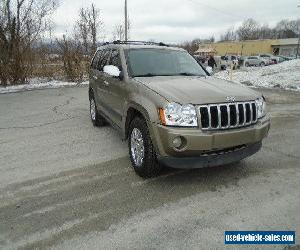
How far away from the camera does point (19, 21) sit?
16.0 m

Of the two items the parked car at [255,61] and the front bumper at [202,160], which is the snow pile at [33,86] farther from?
the parked car at [255,61]

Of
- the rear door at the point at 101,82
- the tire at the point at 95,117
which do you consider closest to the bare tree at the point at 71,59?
the tire at the point at 95,117

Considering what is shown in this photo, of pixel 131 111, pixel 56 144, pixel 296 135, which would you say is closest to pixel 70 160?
pixel 56 144

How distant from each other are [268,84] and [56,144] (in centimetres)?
1351

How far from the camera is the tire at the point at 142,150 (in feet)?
13.6

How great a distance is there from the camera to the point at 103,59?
258 inches

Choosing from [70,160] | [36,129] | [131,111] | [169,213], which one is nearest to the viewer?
[169,213]

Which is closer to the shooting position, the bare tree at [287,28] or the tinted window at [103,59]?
the tinted window at [103,59]

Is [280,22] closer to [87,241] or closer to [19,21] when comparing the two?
[19,21]

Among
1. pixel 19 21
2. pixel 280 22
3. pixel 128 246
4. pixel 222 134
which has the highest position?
pixel 280 22

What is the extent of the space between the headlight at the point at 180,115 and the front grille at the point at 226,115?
11 centimetres

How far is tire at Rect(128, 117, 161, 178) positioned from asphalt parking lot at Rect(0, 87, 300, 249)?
0.53 ft

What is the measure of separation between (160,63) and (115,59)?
84 cm

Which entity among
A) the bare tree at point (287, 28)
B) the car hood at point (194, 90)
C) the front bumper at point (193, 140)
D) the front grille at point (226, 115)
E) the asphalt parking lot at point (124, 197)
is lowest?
the asphalt parking lot at point (124, 197)
